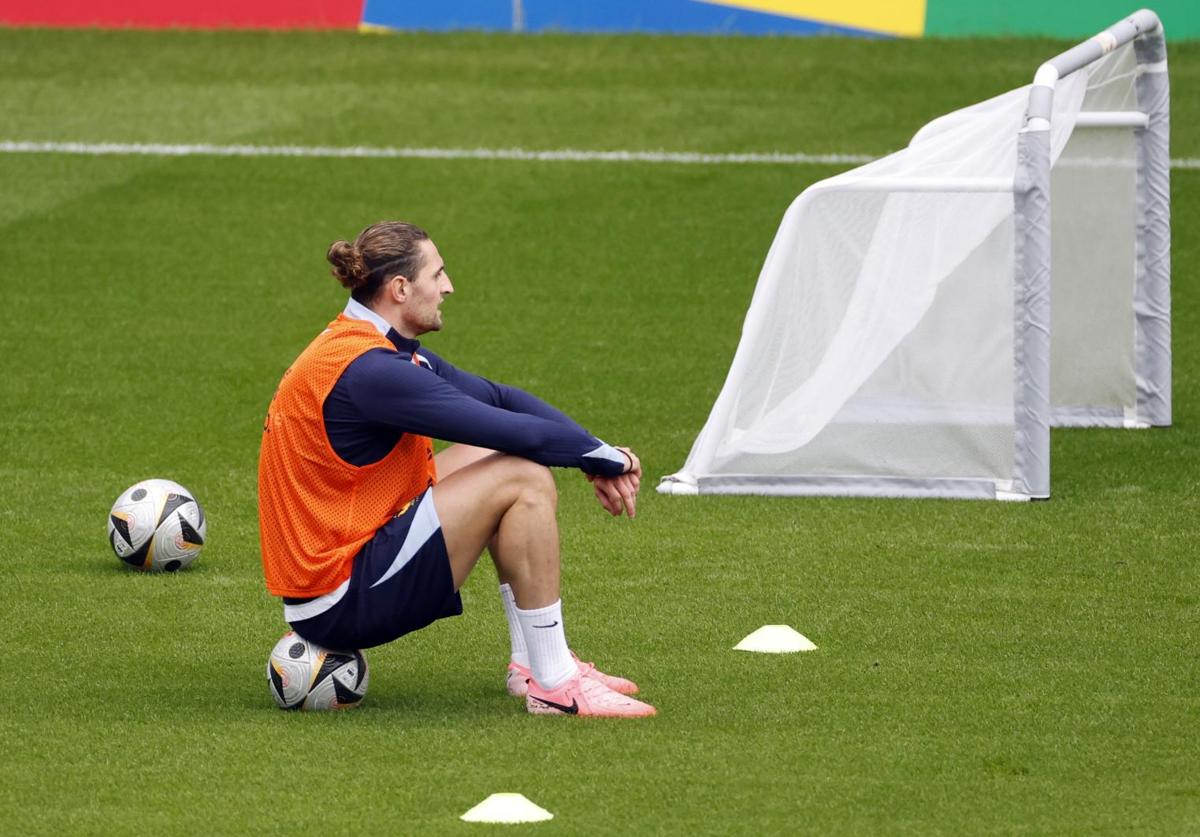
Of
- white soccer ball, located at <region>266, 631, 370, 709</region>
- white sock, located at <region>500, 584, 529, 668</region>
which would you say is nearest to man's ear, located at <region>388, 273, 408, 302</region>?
white sock, located at <region>500, 584, 529, 668</region>

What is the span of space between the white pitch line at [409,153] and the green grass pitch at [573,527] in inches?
7.5

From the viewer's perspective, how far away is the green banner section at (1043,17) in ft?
62.0

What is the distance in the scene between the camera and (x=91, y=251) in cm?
1526

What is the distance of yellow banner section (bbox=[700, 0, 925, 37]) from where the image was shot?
1980cm

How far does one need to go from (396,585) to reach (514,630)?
1.62 feet

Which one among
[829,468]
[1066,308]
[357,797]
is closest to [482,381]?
[357,797]

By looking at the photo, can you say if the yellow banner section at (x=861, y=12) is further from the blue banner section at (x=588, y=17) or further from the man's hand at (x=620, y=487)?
the man's hand at (x=620, y=487)

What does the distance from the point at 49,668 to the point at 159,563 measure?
4.43 feet

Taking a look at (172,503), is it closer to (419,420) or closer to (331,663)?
(331,663)

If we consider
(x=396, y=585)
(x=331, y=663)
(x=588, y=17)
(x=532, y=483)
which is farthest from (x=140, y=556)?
(x=588, y=17)

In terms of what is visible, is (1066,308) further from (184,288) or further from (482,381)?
(184,288)

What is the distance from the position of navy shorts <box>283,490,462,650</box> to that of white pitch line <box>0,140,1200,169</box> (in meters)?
11.6

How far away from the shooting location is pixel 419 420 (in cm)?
597

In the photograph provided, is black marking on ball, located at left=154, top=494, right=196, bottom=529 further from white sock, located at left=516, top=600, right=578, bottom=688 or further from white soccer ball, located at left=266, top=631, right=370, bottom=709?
white sock, located at left=516, top=600, right=578, bottom=688
